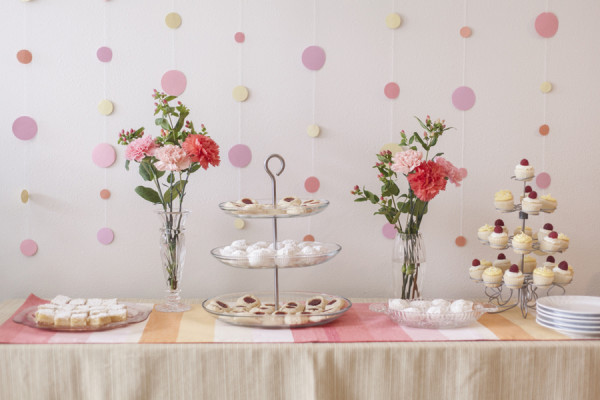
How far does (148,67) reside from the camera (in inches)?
79.3

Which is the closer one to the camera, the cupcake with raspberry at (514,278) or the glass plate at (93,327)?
the glass plate at (93,327)

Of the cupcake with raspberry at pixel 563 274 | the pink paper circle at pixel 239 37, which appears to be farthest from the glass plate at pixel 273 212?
the cupcake with raspberry at pixel 563 274

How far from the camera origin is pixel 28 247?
2.02 metres

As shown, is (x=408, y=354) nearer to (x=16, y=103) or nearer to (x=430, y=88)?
(x=430, y=88)

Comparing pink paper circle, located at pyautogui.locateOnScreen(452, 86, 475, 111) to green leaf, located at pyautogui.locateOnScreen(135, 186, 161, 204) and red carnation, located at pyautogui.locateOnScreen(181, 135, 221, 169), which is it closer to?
red carnation, located at pyautogui.locateOnScreen(181, 135, 221, 169)

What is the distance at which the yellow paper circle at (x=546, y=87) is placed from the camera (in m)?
2.07

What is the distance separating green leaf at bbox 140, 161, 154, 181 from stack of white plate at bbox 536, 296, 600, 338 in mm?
1173

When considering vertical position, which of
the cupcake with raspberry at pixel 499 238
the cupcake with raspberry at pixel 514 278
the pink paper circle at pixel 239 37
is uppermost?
the pink paper circle at pixel 239 37

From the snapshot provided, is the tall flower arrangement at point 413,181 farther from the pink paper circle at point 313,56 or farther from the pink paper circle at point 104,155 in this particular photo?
the pink paper circle at point 104,155

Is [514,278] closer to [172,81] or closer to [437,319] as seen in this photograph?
[437,319]

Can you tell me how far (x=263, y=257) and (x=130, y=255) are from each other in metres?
0.58

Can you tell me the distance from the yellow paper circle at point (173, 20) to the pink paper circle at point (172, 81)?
0.15 meters

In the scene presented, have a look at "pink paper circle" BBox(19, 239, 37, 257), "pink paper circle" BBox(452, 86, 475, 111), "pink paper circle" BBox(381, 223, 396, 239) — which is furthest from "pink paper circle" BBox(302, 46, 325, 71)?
"pink paper circle" BBox(19, 239, 37, 257)

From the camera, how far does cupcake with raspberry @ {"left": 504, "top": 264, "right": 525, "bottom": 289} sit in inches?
67.6
